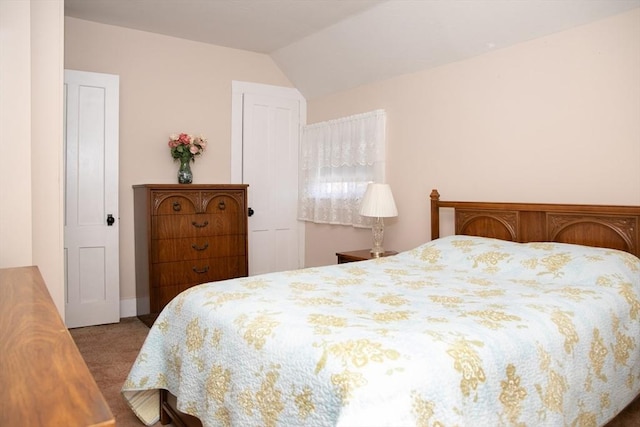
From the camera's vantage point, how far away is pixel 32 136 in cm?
231

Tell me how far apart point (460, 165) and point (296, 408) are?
100 inches

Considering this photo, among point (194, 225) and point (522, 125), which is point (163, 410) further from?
point (522, 125)

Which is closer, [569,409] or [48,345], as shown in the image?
[48,345]

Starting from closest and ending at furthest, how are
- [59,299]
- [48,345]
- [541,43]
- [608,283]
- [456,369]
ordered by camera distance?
[48,345], [456,369], [608,283], [59,299], [541,43]

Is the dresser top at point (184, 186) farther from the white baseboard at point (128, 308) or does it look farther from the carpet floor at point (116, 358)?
the carpet floor at point (116, 358)

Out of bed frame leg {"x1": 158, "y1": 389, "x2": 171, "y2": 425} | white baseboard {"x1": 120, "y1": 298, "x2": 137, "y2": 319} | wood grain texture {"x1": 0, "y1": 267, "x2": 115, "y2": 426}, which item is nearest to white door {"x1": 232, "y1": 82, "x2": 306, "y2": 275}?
white baseboard {"x1": 120, "y1": 298, "x2": 137, "y2": 319}

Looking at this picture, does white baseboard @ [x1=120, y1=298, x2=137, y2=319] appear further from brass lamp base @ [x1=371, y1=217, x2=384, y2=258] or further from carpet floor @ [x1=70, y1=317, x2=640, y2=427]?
brass lamp base @ [x1=371, y1=217, x2=384, y2=258]

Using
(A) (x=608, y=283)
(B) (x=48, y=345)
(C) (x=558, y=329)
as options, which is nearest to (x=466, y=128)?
(A) (x=608, y=283)

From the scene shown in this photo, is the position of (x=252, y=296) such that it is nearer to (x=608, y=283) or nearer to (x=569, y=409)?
(x=569, y=409)

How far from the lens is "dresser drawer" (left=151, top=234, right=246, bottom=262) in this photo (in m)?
3.72

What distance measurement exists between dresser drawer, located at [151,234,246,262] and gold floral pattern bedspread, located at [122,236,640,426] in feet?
5.54

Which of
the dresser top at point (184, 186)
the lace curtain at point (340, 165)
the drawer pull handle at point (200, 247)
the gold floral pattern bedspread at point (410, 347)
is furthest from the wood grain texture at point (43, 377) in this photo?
the lace curtain at point (340, 165)

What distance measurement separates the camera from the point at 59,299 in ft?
7.99

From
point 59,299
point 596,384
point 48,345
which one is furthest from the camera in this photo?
point 59,299
